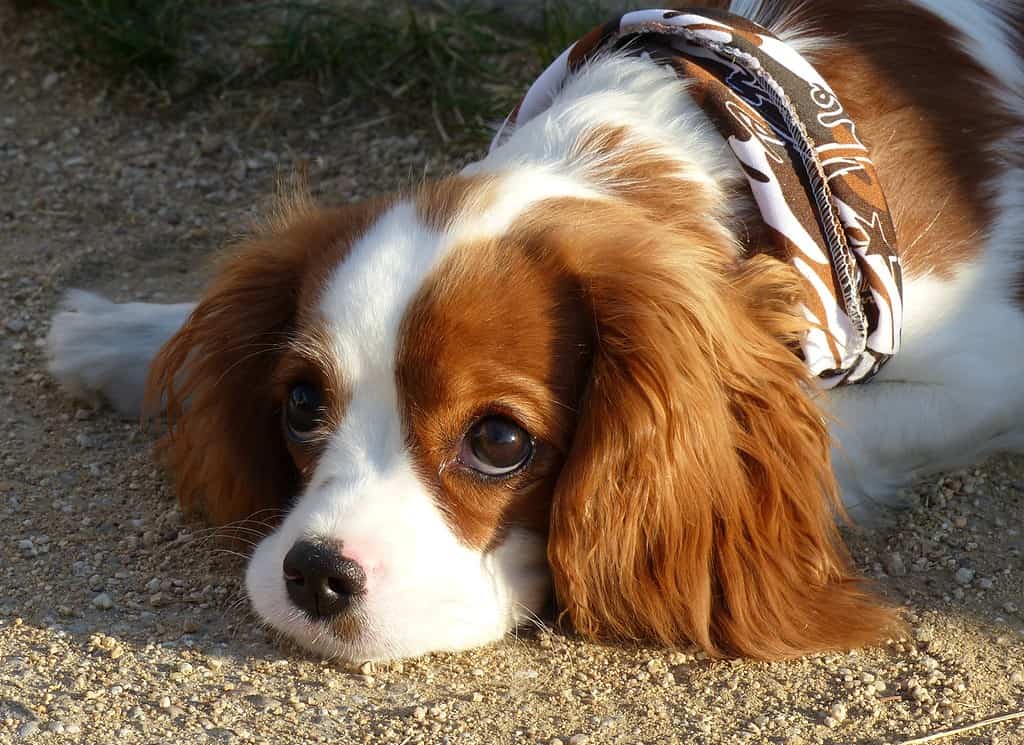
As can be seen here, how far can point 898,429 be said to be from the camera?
3.82 meters

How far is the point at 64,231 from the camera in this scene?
539 cm

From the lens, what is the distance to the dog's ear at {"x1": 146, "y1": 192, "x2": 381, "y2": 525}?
11.7 ft

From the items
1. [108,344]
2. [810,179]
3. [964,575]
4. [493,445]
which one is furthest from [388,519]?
[108,344]

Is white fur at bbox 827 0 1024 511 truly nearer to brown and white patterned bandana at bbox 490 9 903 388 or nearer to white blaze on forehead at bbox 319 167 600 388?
brown and white patterned bandana at bbox 490 9 903 388

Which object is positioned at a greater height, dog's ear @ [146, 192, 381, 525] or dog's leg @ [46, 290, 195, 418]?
dog's ear @ [146, 192, 381, 525]

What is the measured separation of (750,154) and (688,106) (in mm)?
259

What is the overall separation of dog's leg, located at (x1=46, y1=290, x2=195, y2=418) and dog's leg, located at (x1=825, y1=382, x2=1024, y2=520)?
1892mm

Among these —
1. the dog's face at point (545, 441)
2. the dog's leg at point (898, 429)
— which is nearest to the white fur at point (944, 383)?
the dog's leg at point (898, 429)

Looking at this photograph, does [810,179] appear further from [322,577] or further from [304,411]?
[322,577]

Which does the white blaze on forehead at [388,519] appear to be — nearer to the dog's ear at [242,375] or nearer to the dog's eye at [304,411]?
the dog's eye at [304,411]

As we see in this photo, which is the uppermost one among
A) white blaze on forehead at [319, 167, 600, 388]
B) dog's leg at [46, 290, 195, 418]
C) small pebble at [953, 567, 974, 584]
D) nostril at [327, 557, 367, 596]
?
white blaze on forehead at [319, 167, 600, 388]

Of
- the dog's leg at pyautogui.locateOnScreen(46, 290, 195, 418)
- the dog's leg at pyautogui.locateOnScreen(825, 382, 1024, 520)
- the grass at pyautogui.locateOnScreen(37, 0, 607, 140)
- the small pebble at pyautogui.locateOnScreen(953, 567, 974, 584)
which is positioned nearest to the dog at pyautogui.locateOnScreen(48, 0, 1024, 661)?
the dog's leg at pyautogui.locateOnScreen(825, 382, 1024, 520)

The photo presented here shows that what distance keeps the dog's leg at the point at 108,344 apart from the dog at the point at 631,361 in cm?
42

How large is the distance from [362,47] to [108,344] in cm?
209
